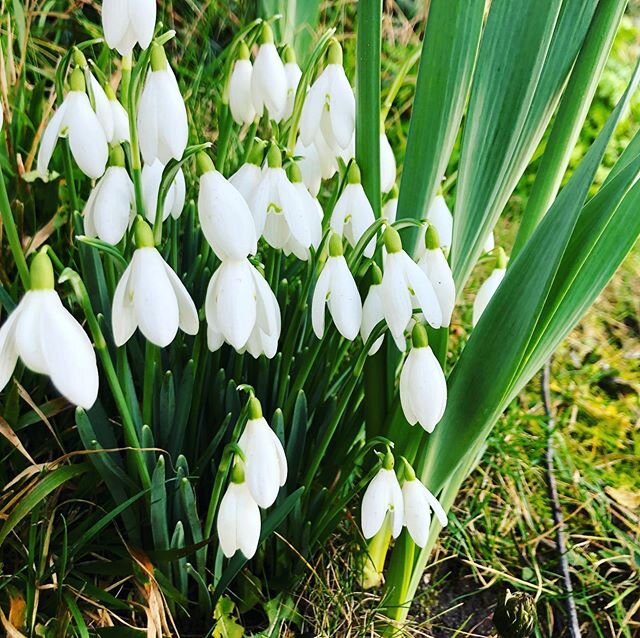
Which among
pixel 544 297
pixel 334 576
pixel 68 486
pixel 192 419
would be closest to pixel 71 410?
pixel 68 486

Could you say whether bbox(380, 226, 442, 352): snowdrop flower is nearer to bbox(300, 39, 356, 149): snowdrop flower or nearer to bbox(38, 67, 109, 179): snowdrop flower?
bbox(300, 39, 356, 149): snowdrop flower

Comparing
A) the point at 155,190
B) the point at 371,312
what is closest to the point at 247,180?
the point at 155,190

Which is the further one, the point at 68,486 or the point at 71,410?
the point at 71,410

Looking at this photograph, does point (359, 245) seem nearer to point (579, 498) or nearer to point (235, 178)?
point (235, 178)

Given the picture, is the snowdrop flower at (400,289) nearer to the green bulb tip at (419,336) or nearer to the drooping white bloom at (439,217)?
the green bulb tip at (419,336)

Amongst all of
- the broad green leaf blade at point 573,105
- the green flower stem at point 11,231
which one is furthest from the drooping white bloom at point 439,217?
the green flower stem at point 11,231

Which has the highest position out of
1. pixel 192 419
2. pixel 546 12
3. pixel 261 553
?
pixel 546 12
